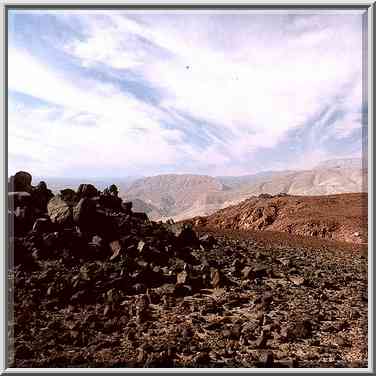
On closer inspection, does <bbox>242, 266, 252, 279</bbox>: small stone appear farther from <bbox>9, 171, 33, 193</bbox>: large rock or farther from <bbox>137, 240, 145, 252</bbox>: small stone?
<bbox>9, 171, 33, 193</bbox>: large rock

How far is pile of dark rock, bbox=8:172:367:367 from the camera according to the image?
19.3 feet

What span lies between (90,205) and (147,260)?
6.37 feet

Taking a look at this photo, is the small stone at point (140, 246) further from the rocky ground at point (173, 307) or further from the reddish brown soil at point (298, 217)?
the reddish brown soil at point (298, 217)

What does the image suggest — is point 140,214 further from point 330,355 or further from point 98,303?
point 330,355

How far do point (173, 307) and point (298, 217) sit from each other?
14.4m

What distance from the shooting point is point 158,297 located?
24.1ft

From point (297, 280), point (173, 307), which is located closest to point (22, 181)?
point (173, 307)

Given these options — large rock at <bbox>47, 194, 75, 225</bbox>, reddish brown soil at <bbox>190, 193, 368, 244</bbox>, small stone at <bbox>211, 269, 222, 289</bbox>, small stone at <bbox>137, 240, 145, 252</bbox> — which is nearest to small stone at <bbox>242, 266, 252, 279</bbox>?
small stone at <bbox>211, 269, 222, 289</bbox>

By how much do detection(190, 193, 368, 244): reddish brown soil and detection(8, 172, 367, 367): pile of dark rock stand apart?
7854 mm

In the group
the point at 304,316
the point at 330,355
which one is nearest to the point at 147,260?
the point at 304,316

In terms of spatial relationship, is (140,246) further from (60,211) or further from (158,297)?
(60,211)

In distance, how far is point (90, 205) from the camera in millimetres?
9602

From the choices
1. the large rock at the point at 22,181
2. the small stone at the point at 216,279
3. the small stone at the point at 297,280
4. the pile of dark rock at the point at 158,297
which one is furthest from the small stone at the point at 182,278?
the large rock at the point at 22,181

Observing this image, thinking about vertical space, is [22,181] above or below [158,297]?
above
